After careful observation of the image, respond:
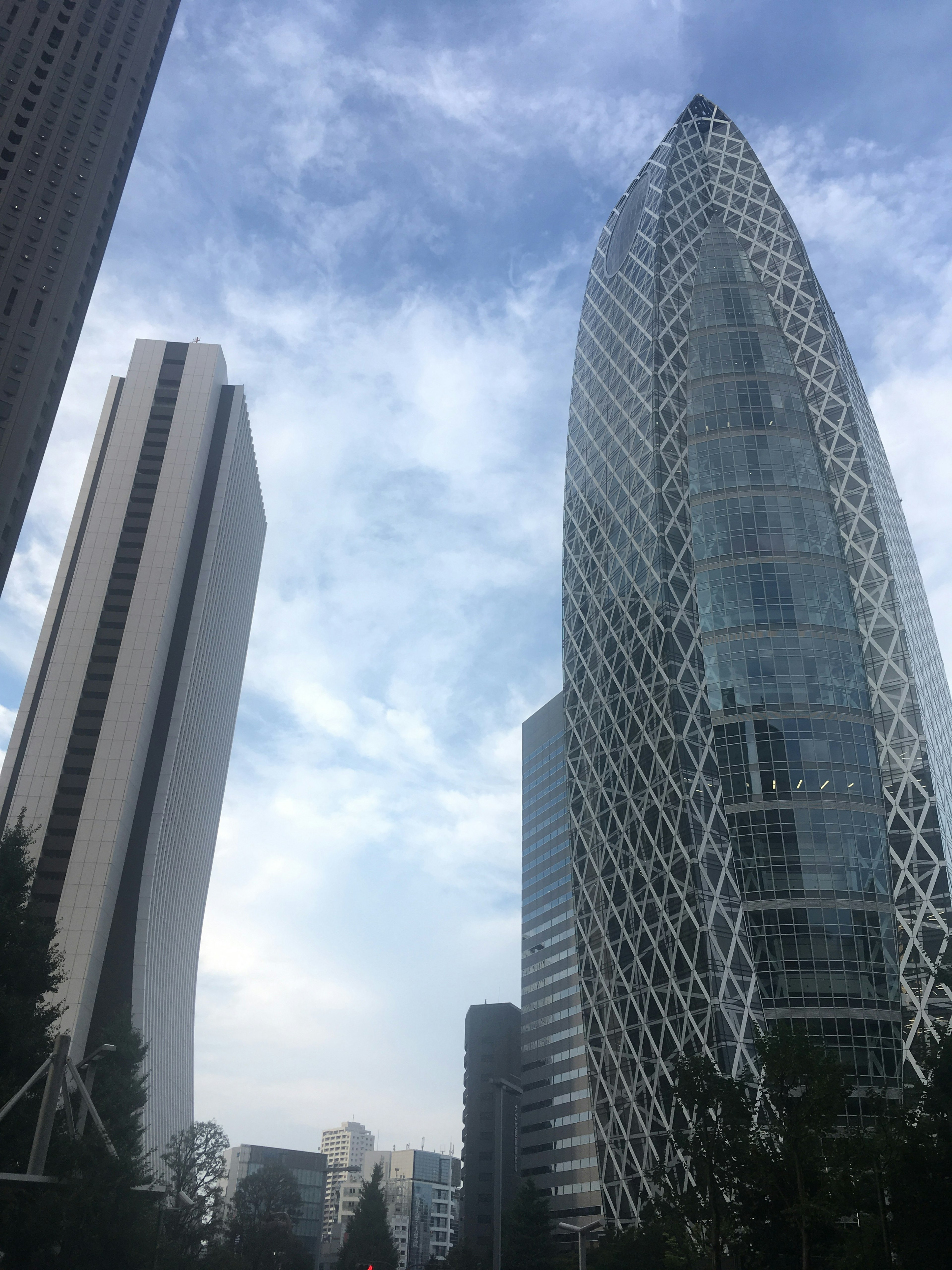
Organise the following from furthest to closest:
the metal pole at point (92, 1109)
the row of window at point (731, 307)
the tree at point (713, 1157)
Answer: the row of window at point (731, 307)
the tree at point (713, 1157)
the metal pole at point (92, 1109)

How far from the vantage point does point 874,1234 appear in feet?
→ 105

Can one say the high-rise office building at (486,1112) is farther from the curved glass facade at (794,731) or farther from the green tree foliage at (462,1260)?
the curved glass facade at (794,731)

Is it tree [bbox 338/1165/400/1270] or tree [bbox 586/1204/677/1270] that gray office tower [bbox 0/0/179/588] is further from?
tree [bbox 338/1165/400/1270]

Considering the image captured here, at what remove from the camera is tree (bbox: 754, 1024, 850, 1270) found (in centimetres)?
3434

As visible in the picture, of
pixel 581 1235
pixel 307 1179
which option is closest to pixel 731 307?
pixel 581 1235

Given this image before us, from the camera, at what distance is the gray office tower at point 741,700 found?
230 feet

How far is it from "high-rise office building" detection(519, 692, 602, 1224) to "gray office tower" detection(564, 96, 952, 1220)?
74.9ft

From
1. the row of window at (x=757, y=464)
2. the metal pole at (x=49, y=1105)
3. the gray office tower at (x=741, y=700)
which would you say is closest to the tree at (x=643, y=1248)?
the gray office tower at (x=741, y=700)

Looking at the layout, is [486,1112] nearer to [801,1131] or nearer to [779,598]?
[779,598]

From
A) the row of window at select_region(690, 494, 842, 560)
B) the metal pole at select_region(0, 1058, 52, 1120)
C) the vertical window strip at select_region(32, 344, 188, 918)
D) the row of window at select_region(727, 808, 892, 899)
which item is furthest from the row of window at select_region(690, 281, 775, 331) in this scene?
the metal pole at select_region(0, 1058, 52, 1120)

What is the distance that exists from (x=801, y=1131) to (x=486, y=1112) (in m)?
117

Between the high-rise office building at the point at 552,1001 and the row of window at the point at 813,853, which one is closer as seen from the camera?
the row of window at the point at 813,853

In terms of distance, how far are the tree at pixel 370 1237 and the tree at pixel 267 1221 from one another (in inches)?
203

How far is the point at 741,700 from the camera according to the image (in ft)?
255
